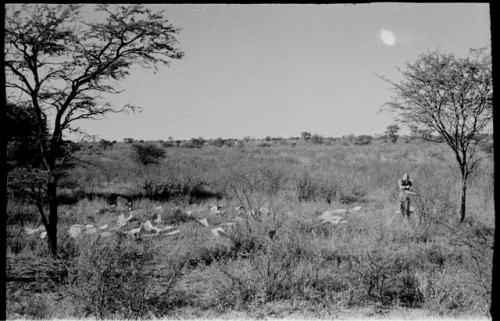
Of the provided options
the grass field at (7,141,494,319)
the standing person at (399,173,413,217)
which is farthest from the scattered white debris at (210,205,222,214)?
the standing person at (399,173,413,217)

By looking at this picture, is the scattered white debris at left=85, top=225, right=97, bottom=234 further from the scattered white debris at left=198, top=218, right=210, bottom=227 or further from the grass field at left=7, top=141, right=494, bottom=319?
the scattered white debris at left=198, top=218, right=210, bottom=227

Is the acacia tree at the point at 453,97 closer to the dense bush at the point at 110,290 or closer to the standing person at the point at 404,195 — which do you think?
the standing person at the point at 404,195

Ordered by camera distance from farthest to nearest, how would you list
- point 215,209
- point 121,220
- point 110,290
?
1. point 215,209
2. point 121,220
3. point 110,290

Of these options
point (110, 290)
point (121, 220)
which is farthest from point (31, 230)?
point (110, 290)

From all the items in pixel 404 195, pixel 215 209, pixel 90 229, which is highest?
pixel 404 195

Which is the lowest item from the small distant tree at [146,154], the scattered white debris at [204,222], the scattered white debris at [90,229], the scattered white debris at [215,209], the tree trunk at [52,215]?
the scattered white debris at [90,229]

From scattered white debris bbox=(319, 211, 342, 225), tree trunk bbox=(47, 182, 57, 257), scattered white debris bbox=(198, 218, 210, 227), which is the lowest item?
scattered white debris bbox=(198, 218, 210, 227)

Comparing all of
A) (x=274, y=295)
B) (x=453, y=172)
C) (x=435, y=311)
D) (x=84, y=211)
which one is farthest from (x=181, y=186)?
(x=453, y=172)

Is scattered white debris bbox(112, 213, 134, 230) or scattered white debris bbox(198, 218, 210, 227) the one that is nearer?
scattered white debris bbox(112, 213, 134, 230)

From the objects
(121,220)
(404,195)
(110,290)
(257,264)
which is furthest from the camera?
(121,220)

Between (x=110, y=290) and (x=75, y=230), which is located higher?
(x=110, y=290)

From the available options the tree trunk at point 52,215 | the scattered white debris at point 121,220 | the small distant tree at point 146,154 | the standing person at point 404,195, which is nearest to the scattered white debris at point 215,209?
the scattered white debris at point 121,220

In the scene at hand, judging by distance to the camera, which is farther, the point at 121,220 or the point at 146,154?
the point at 146,154

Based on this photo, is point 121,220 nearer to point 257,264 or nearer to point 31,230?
point 31,230
